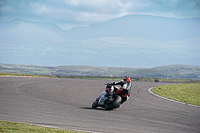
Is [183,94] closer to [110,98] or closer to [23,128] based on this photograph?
[110,98]

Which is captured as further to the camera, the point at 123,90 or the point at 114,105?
the point at 123,90

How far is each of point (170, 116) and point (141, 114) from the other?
1.11 meters

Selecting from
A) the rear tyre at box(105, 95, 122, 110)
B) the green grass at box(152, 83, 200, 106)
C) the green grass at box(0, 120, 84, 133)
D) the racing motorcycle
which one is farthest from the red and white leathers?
the green grass at box(0, 120, 84, 133)

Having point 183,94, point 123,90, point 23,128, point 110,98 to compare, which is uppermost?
point 123,90

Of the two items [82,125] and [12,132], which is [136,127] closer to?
[82,125]

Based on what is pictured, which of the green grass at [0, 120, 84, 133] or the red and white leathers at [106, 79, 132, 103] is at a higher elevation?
the red and white leathers at [106, 79, 132, 103]

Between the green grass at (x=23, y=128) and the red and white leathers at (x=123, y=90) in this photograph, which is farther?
the red and white leathers at (x=123, y=90)

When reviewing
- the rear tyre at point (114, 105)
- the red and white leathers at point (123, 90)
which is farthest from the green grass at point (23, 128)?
the red and white leathers at point (123, 90)

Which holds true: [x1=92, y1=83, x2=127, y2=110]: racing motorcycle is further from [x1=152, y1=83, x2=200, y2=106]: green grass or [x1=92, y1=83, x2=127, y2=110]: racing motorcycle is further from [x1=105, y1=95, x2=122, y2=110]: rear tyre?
[x1=152, y1=83, x2=200, y2=106]: green grass

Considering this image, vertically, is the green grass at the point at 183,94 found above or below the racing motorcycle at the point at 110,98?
below

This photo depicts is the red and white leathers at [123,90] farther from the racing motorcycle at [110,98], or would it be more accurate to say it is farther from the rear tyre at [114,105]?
the rear tyre at [114,105]

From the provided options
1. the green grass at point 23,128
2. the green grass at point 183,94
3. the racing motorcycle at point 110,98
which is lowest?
the green grass at point 23,128

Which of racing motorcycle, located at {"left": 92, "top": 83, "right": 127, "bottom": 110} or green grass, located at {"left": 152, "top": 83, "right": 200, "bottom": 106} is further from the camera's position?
green grass, located at {"left": 152, "top": 83, "right": 200, "bottom": 106}

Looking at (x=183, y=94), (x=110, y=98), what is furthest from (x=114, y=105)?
(x=183, y=94)
